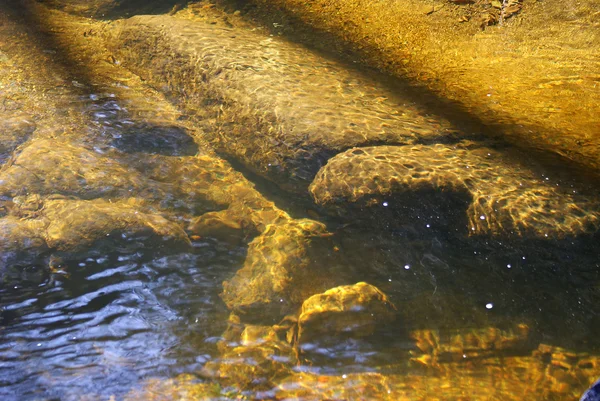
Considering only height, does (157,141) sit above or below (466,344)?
above

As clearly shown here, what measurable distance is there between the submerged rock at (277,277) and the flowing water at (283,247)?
1 cm

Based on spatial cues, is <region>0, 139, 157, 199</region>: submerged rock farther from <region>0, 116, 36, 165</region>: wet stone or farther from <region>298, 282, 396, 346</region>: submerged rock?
<region>298, 282, 396, 346</region>: submerged rock

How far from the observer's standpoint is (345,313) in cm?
254

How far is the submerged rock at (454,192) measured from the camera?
8.89 feet

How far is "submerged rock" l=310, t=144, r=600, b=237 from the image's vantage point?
2.71m

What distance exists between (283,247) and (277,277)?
239 millimetres

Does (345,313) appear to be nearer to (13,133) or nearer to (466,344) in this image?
(466,344)

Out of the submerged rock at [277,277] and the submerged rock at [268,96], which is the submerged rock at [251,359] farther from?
the submerged rock at [268,96]

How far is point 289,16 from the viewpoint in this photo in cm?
504

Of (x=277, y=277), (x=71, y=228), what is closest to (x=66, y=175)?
(x=71, y=228)

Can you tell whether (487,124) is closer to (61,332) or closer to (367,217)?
(367,217)

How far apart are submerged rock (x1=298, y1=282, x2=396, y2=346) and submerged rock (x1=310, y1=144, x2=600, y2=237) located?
1.92ft

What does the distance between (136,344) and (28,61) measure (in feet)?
12.0

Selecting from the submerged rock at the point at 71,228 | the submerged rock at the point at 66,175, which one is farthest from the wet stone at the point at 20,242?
the submerged rock at the point at 66,175
